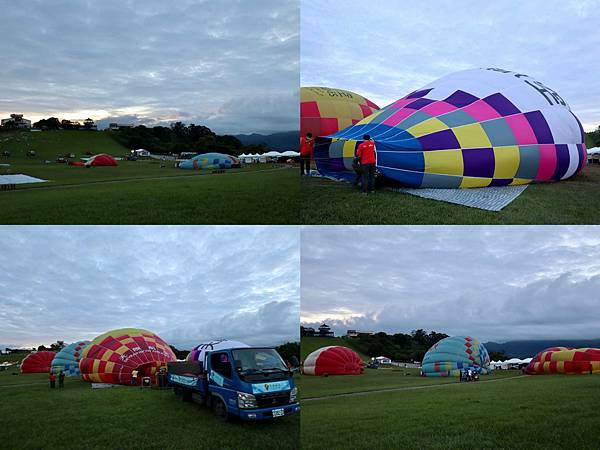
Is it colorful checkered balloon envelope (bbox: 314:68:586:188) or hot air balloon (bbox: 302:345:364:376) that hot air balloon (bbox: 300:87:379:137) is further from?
hot air balloon (bbox: 302:345:364:376)

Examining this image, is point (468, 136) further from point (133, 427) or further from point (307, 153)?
point (133, 427)

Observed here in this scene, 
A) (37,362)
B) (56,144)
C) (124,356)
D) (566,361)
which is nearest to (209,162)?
(56,144)

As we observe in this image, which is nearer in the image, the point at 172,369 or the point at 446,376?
the point at 172,369

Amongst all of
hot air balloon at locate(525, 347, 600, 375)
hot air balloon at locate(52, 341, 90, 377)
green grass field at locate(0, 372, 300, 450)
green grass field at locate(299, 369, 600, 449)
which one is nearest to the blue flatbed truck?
green grass field at locate(0, 372, 300, 450)

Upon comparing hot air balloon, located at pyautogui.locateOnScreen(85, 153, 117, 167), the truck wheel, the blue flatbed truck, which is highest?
hot air balloon, located at pyautogui.locateOnScreen(85, 153, 117, 167)

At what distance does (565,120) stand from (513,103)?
115 cm

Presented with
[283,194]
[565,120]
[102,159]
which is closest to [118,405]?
[283,194]

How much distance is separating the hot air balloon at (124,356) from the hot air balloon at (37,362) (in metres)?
5.00

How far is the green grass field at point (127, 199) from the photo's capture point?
15.1 ft

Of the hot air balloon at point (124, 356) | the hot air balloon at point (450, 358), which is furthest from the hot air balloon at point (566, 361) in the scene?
the hot air balloon at point (124, 356)

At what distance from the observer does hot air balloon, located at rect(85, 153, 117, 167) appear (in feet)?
31.8

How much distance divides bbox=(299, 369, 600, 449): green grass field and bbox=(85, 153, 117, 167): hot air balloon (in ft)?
21.5

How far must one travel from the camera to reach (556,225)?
15.3 ft

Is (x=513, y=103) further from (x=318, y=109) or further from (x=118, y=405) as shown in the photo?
(x=118, y=405)
